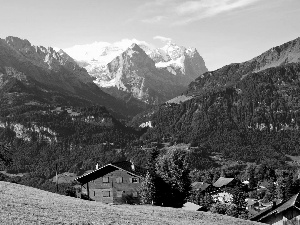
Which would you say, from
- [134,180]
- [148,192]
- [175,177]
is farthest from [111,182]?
[148,192]

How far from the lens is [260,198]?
199125 mm

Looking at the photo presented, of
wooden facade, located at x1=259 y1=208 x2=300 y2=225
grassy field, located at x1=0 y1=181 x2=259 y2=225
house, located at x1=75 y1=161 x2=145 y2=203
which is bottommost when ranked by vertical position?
wooden facade, located at x1=259 y1=208 x2=300 y2=225

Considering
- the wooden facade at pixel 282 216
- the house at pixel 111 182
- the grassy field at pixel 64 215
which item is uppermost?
the house at pixel 111 182

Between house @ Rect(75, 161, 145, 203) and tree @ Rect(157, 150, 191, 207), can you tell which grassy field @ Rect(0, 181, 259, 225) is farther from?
house @ Rect(75, 161, 145, 203)

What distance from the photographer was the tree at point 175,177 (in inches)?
3652

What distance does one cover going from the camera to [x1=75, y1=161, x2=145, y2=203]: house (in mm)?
117750

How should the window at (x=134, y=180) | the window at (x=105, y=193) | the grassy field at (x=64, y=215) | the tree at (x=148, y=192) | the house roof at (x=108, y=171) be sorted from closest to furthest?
the grassy field at (x=64, y=215) < the tree at (x=148, y=192) < the house roof at (x=108, y=171) < the window at (x=134, y=180) < the window at (x=105, y=193)

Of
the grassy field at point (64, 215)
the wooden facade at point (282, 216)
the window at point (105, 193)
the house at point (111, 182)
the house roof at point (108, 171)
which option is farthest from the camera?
the window at point (105, 193)

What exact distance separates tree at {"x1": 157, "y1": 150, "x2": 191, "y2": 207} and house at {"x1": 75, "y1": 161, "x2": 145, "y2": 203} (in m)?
21.7

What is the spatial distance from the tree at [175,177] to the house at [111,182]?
21.7 metres

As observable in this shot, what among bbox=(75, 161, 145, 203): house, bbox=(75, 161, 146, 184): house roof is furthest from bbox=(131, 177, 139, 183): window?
bbox=(75, 161, 146, 184): house roof

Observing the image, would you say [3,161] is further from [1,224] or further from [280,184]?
[280,184]

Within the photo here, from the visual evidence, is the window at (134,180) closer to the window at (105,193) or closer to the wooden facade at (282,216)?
the window at (105,193)

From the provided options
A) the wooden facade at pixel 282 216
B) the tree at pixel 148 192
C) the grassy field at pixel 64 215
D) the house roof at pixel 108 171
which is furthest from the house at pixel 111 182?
the grassy field at pixel 64 215
